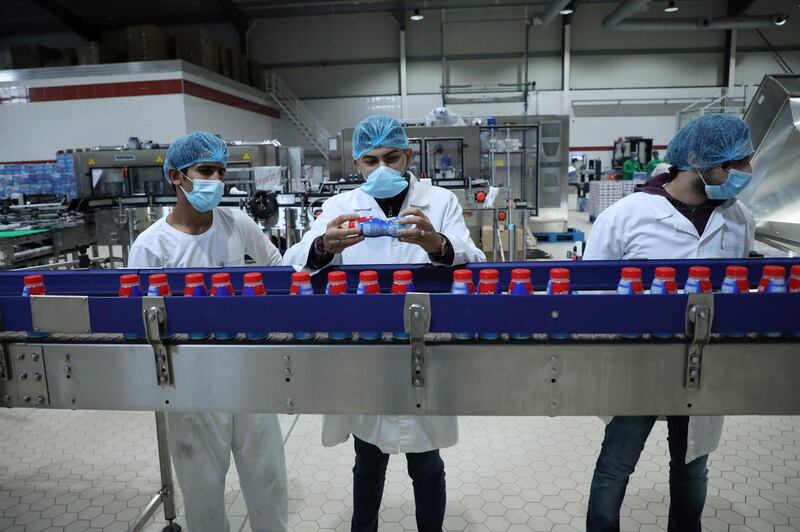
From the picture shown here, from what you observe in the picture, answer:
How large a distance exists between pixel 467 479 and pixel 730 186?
1.49 metres

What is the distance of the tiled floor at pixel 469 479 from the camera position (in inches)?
76.7

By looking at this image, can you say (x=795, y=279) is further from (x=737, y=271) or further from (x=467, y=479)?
(x=467, y=479)

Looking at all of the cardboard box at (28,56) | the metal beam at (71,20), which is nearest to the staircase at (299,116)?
the metal beam at (71,20)

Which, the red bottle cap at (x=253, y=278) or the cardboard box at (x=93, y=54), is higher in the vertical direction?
the cardboard box at (x=93, y=54)

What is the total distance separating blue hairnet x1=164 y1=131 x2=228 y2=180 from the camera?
1.67 meters

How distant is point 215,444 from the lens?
1524 millimetres

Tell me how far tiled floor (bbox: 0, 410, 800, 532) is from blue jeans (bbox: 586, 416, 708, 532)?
409mm

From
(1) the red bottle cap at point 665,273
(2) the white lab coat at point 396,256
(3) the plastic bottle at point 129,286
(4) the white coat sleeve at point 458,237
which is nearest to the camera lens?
(1) the red bottle cap at point 665,273

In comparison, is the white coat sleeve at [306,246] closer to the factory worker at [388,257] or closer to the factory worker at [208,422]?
the factory worker at [388,257]

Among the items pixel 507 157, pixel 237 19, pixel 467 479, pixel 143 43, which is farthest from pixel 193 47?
pixel 467 479

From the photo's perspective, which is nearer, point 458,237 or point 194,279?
point 194,279

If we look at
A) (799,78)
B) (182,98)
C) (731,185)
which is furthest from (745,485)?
(182,98)

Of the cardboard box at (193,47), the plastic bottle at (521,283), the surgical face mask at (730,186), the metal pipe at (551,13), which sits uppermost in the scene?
the metal pipe at (551,13)

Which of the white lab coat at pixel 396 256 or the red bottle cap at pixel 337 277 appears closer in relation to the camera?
the red bottle cap at pixel 337 277
